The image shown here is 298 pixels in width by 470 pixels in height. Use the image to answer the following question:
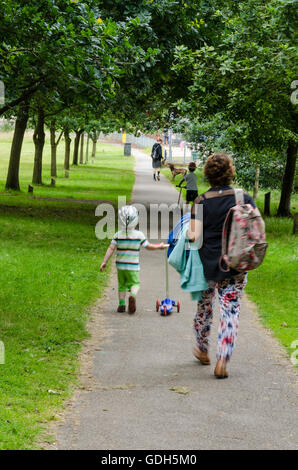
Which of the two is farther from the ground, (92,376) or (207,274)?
(207,274)

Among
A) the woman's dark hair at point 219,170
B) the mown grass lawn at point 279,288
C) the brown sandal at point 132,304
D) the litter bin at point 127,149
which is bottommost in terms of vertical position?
the litter bin at point 127,149

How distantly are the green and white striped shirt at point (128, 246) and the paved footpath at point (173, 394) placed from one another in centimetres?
67

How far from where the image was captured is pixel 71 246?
15.7m

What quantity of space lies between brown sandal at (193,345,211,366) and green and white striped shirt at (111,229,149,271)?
2.29 m

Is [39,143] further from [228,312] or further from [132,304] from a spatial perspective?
[228,312]

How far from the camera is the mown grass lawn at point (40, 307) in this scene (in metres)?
5.82

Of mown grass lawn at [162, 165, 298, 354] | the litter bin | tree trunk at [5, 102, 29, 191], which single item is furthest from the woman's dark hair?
the litter bin

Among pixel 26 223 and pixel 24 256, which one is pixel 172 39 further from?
pixel 24 256

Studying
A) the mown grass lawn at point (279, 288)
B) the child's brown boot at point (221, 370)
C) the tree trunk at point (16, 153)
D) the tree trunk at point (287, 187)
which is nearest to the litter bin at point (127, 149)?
the tree trunk at point (16, 153)

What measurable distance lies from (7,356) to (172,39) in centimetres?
1325

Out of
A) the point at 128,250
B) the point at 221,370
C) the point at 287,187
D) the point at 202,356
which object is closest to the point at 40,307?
the point at 128,250

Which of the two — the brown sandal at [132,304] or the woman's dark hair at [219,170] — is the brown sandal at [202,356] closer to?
the woman's dark hair at [219,170]

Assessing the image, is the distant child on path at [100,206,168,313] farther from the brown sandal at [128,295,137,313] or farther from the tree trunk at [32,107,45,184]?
the tree trunk at [32,107,45,184]

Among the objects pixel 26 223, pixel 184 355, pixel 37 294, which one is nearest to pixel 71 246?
pixel 26 223
